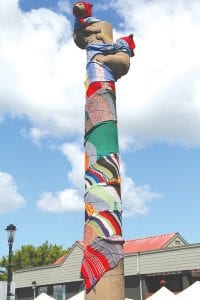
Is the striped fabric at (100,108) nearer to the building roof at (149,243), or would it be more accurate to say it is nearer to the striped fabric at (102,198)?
the striped fabric at (102,198)

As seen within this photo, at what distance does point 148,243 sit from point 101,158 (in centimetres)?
2414

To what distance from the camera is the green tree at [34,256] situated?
6450 centimetres

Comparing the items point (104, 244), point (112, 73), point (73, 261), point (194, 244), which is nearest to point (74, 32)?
point (112, 73)

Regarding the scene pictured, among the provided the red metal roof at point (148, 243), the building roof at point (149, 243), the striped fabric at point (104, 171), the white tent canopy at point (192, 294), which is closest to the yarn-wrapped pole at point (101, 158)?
the striped fabric at point (104, 171)

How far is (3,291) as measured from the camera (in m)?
21.3

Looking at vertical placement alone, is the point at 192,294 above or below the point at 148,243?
below

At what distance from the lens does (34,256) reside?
65250 millimetres

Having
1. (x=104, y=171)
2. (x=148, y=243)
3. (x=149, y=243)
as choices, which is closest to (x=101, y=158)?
(x=104, y=171)

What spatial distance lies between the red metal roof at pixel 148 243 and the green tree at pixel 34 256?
1064 inches

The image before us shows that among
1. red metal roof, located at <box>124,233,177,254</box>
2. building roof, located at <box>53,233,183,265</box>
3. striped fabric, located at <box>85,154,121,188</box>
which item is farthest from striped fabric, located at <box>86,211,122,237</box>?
red metal roof, located at <box>124,233,177,254</box>

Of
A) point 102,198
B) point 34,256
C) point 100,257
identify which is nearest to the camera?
point 100,257

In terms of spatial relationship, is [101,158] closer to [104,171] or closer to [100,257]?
[104,171]

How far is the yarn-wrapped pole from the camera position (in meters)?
14.1

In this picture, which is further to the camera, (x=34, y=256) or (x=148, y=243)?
(x=34, y=256)
